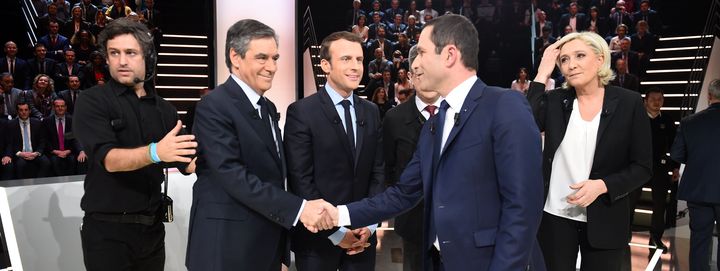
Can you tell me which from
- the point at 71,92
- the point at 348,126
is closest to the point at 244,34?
the point at 348,126

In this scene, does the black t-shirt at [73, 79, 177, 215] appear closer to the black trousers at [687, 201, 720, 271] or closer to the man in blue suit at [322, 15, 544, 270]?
the man in blue suit at [322, 15, 544, 270]

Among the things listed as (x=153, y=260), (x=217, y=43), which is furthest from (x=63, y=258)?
(x=217, y=43)

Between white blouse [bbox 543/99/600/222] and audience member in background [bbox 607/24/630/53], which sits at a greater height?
audience member in background [bbox 607/24/630/53]

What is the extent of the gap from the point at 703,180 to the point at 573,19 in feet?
31.3

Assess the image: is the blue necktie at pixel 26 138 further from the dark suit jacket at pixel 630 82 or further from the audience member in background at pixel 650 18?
the audience member in background at pixel 650 18

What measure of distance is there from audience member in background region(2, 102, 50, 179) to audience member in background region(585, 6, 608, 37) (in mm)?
11056

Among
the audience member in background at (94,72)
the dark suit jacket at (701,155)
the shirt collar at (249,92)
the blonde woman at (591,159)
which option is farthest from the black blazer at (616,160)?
the audience member in background at (94,72)

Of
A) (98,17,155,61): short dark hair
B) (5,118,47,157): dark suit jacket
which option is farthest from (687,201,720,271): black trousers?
(5,118,47,157): dark suit jacket

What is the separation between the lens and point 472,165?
1834 millimetres

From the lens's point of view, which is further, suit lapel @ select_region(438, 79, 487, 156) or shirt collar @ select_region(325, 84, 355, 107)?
shirt collar @ select_region(325, 84, 355, 107)

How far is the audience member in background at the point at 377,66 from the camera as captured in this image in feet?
42.3

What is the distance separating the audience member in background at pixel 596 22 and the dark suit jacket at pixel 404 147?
35.0ft

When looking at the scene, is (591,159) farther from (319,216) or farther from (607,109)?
(319,216)

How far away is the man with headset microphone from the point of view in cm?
249
